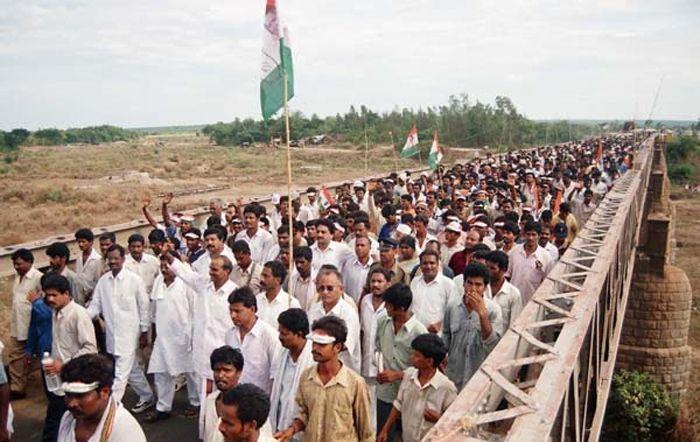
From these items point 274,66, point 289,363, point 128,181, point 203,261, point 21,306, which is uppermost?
point 274,66

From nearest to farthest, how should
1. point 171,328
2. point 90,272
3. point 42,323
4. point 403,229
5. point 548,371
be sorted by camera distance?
1. point 548,371
2. point 42,323
3. point 171,328
4. point 90,272
5. point 403,229

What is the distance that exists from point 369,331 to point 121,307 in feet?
7.90

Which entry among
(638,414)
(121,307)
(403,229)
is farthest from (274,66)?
(638,414)

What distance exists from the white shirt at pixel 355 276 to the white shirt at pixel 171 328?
165 cm

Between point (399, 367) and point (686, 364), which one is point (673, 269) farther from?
point (399, 367)

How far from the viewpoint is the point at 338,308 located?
4418 millimetres

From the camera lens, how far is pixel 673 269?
15.1 meters

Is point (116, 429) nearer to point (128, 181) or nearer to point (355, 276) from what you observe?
point (355, 276)

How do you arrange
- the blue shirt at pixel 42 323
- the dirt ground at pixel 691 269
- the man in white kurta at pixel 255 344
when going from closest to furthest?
the man in white kurta at pixel 255 344
the blue shirt at pixel 42 323
the dirt ground at pixel 691 269

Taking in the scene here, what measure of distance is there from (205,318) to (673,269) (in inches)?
543

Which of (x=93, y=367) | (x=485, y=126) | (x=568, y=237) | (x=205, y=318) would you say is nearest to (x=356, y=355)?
(x=205, y=318)

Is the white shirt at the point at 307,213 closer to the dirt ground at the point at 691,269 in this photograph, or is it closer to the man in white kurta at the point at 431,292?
the man in white kurta at the point at 431,292

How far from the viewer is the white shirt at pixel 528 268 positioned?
6.31 m

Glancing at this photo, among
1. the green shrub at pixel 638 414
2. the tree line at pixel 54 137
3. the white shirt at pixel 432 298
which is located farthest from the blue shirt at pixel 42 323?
the tree line at pixel 54 137
